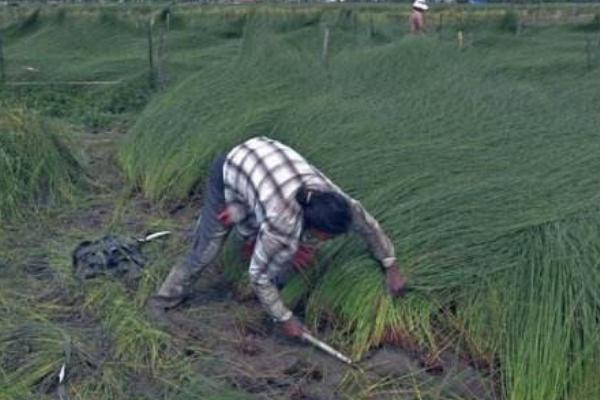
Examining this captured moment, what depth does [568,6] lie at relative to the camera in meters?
20.0

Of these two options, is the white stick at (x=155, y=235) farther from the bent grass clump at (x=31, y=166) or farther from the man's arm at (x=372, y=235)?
the man's arm at (x=372, y=235)

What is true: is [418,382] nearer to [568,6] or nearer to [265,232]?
[265,232]

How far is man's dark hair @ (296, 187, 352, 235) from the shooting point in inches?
148

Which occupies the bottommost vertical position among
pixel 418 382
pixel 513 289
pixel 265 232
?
pixel 418 382

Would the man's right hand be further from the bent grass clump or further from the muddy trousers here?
the bent grass clump

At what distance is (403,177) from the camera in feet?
17.3

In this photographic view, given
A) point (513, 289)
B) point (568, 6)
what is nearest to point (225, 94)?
point (513, 289)

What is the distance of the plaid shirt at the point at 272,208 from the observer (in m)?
3.82

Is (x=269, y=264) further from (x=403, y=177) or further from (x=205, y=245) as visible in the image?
(x=403, y=177)

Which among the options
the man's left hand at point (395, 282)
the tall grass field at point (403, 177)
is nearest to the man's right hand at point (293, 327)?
the tall grass field at point (403, 177)

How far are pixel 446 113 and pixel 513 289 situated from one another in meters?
2.78

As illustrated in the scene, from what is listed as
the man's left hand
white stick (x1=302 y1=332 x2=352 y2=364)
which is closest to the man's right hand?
white stick (x1=302 y1=332 x2=352 y2=364)

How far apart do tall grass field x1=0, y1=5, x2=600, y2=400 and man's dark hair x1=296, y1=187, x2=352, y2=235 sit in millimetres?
506

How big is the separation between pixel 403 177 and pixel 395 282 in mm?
1221
